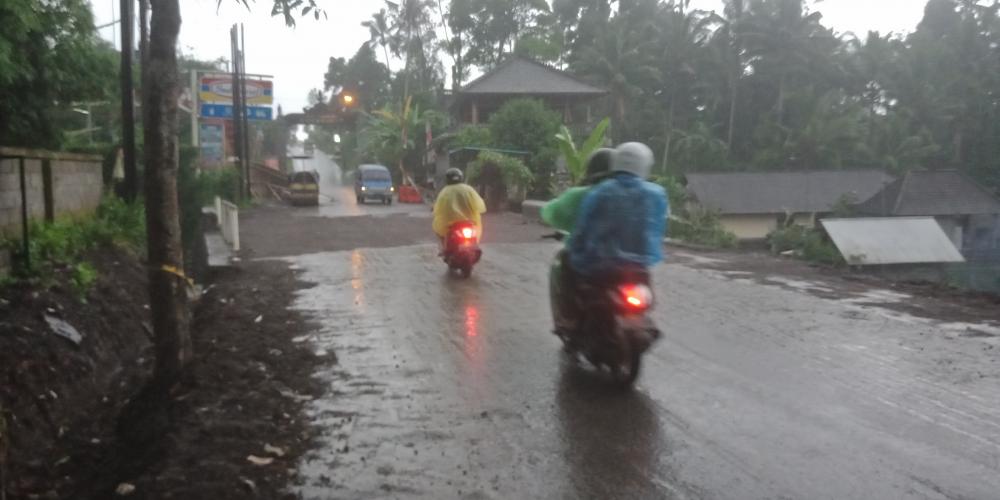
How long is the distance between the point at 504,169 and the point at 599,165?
24524 mm

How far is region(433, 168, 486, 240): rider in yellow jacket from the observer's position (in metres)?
12.7

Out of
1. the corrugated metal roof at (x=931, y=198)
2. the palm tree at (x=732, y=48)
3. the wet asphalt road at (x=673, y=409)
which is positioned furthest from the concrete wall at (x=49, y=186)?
the palm tree at (x=732, y=48)

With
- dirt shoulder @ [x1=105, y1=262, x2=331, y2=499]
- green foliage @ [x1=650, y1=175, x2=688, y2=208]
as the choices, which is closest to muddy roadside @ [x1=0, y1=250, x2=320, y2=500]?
dirt shoulder @ [x1=105, y1=262, x2=331, y2=499]

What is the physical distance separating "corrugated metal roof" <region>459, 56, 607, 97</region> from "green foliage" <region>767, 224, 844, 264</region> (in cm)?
2124

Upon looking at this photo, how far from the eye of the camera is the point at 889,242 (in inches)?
625

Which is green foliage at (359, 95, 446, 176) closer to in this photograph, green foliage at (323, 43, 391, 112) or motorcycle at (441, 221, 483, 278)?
green foliage at (323, 43, 391, 112)

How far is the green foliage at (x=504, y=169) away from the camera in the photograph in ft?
104

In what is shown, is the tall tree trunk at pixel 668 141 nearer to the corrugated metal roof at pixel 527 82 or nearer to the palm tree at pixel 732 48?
the palm tree at pixel 732 48

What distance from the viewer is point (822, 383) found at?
6.47 meters

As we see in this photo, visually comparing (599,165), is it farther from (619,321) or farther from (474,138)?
(474,138)

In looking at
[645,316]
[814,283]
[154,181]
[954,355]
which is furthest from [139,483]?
[814,283]

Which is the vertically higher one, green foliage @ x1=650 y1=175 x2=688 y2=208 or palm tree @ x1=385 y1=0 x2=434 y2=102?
palm tree @ x1=385 y1=0 x2=434 y2=102

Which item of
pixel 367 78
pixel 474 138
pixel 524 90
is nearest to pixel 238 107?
pixel 474 138

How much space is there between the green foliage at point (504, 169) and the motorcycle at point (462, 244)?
19.1 m
